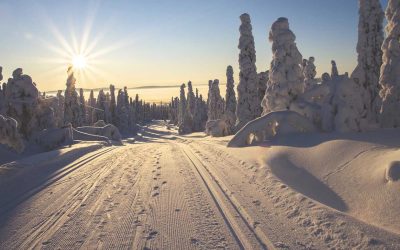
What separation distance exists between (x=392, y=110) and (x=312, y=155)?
36.3 feet

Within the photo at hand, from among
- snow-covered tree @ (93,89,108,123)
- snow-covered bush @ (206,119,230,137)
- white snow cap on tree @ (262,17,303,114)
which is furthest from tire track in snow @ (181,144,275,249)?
snow-covered tree @ (93,89,108,123)

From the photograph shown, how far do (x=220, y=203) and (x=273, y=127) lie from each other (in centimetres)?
1155

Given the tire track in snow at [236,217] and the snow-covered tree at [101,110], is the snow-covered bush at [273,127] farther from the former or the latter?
the snow-covered tree at [101,110]

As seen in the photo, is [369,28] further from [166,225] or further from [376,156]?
[166,225]

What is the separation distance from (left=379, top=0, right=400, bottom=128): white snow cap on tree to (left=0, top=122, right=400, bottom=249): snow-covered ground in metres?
6.98

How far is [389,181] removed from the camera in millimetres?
7578

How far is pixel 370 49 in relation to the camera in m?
29.1

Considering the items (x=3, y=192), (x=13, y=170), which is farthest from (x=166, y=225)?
(x=13, y=170)

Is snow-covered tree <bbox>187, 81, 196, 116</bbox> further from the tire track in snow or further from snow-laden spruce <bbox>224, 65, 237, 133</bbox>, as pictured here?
the tire track in snow

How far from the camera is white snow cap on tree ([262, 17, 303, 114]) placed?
73.0 feet

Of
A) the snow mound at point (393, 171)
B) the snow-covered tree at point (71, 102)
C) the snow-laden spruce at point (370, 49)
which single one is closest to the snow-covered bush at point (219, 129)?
the snow-laden spruce at point (370, 49)

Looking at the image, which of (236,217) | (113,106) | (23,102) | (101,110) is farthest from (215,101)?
(236,217)

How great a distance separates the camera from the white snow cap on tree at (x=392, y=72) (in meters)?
19.7

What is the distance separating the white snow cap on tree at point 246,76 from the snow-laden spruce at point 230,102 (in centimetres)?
704
